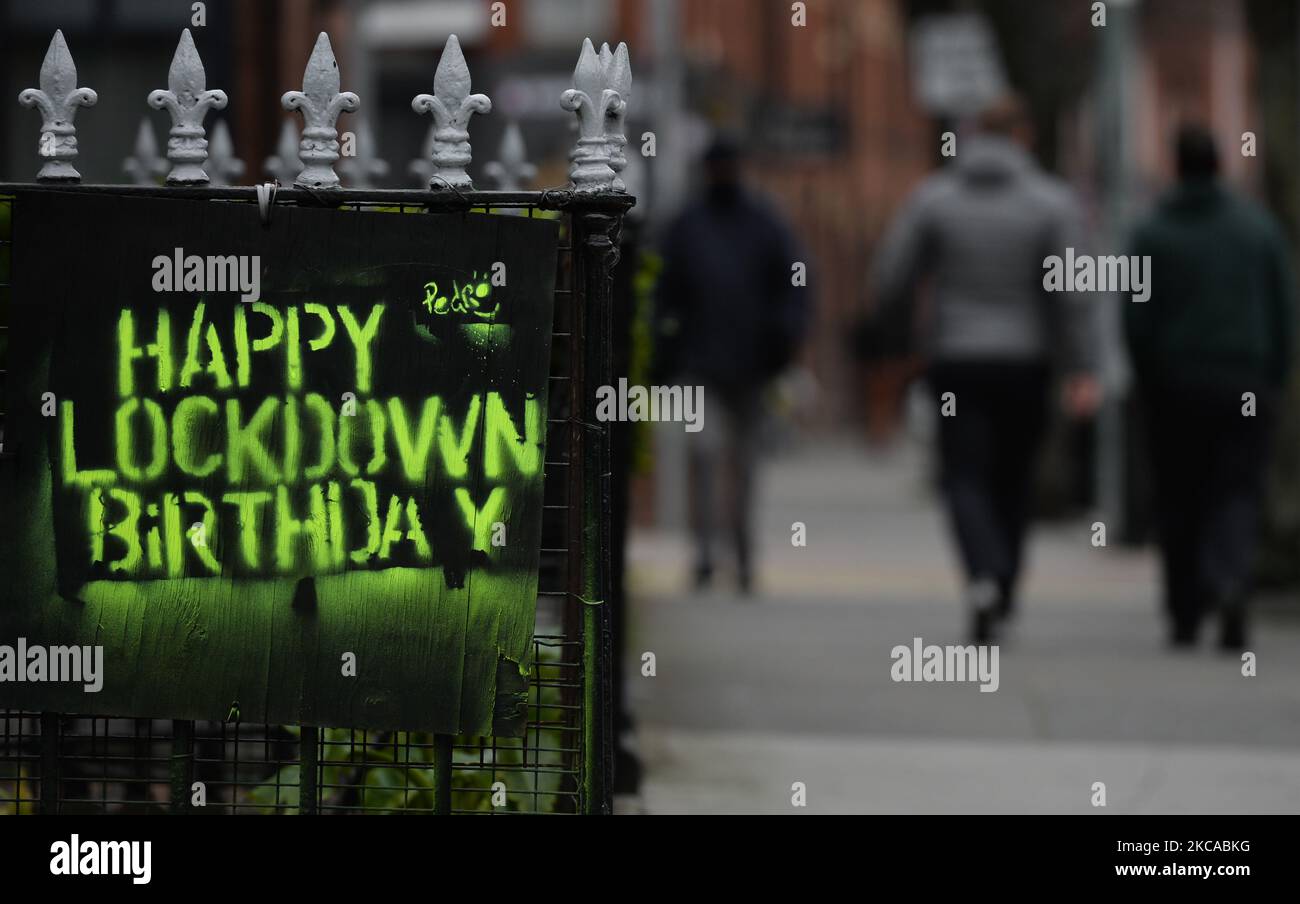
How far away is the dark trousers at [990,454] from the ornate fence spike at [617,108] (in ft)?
16.3

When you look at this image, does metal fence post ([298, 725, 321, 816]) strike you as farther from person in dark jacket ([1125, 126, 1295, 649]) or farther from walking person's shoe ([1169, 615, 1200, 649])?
walking person's shoe ([1169, 615, 1200, 649])

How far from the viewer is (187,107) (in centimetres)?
447

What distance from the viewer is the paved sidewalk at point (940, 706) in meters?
6.31

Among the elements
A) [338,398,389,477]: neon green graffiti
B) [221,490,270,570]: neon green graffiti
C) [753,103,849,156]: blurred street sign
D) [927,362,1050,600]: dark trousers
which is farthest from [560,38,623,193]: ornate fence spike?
[753,103,849,156]: blurred street sign

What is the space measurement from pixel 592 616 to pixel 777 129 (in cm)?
1155

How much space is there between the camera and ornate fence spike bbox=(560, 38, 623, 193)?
4.42 m

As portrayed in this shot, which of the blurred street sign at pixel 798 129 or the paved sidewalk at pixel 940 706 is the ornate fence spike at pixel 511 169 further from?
the blurred street sign at pixel 798 129

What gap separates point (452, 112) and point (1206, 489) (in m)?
5.50

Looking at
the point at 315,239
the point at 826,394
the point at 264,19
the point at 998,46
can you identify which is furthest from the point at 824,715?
the point at 826,394

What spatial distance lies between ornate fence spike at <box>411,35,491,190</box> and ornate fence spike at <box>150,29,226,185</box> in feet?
1.30

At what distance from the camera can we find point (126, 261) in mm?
4480

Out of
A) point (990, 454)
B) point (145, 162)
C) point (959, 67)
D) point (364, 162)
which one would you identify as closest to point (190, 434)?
point (145, 162)

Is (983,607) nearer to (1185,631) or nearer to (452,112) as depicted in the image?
(1185,631)
